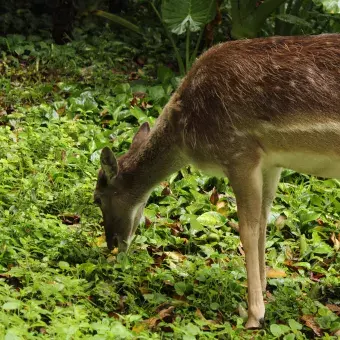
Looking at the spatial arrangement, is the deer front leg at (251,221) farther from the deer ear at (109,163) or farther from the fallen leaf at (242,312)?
the deer ear at (109,163)

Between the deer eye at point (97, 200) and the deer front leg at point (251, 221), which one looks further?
the deer eye at point (97, 200)

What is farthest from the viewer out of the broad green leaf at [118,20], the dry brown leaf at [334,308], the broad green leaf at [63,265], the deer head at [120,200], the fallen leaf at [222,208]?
the broad green leaf at [118,20]

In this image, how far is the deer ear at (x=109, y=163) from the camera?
641 cm

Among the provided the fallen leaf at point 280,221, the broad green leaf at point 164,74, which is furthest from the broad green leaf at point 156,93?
the fallen leaf at point 280,221

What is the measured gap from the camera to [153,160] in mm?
6449

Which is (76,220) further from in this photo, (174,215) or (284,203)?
(284,203)

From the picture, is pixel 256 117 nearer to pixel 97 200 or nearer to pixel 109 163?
pixel 109 163

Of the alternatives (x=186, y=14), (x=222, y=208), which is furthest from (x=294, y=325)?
(x=186, y=14)

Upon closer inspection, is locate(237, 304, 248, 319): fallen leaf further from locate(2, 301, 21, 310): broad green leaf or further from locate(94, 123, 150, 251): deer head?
locate(2, 301, 21, 310): broad green leaf

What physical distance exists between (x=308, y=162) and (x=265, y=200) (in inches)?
30.5

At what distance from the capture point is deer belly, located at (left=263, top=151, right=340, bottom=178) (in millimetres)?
5633

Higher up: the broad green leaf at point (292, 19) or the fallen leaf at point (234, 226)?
the broad green leaf at point (292, 19)

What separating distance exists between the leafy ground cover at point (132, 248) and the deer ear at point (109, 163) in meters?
0.58

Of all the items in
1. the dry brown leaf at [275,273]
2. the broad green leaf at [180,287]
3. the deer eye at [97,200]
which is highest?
the deer eye at [97,200]
